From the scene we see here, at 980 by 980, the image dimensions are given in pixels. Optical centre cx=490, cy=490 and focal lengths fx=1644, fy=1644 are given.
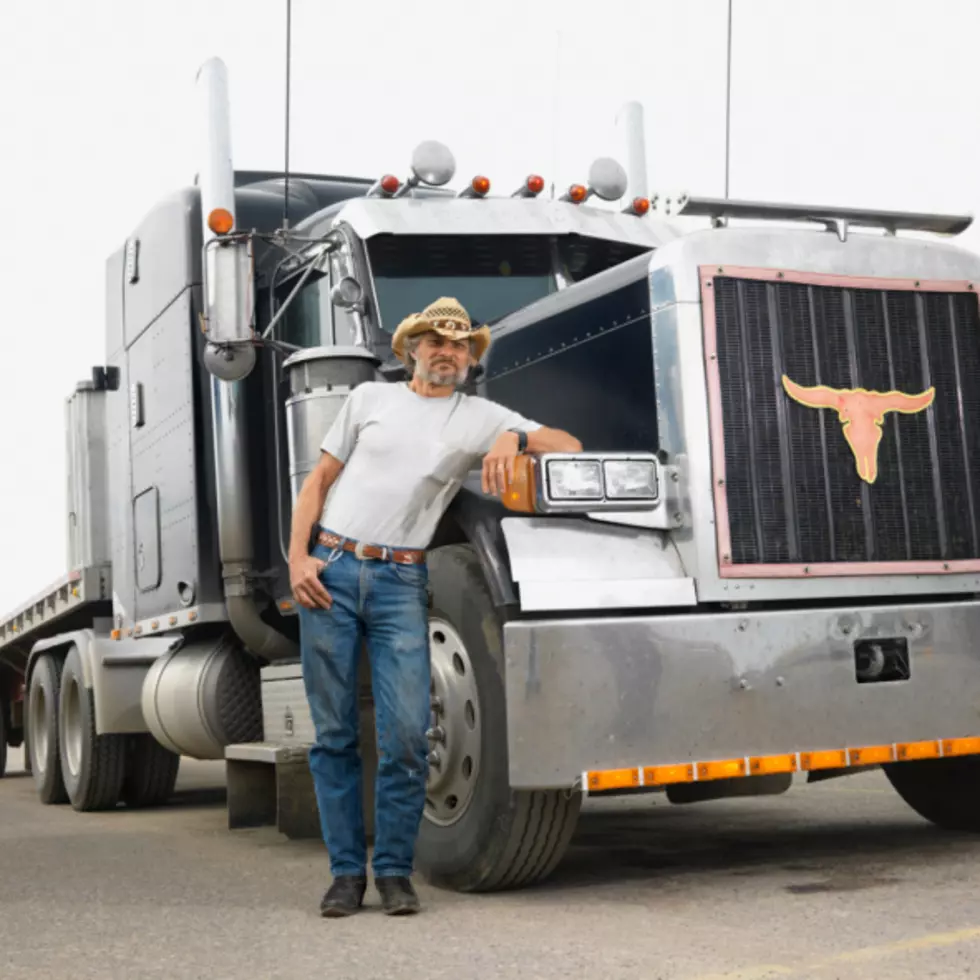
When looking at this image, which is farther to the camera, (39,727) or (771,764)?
(39,727)

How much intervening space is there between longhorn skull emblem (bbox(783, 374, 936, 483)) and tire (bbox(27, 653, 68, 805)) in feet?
22.2

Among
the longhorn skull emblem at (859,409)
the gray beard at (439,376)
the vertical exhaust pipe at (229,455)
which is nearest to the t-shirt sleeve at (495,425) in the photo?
the gray beard at (439,376)

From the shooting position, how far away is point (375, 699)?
5344mm

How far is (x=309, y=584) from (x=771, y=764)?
1626 mm

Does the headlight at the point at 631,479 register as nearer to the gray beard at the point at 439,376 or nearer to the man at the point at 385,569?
the man at the point at 385,569

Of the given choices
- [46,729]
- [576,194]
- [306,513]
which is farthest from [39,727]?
[306,513]

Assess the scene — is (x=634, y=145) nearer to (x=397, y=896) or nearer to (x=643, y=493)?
(x=643, y=493)

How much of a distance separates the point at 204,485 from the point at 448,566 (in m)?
3.07

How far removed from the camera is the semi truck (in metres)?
5.36

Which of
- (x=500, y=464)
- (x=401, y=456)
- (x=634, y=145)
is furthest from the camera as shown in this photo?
(x=634, y=145)

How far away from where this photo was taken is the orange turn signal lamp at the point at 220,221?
22.3ft

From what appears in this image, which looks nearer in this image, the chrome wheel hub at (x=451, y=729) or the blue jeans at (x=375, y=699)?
the blue jeans at (x=375, y=699)

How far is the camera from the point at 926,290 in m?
6.16

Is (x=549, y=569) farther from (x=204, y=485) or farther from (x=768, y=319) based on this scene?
(x=204, y=485)
